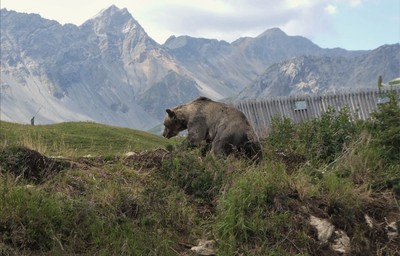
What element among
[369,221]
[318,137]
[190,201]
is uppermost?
[318,137]

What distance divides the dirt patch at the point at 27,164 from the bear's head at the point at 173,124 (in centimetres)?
377

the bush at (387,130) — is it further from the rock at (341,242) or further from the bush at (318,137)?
the rock at (341,242)

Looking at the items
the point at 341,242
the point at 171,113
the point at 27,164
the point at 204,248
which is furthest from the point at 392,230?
the point at 171,113

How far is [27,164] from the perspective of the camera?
849 cm

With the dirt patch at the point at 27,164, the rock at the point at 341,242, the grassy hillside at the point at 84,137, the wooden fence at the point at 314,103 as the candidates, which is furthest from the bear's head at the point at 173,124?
the wooden fence at the point at 314,103

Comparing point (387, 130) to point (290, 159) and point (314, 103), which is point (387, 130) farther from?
point (314, 103)

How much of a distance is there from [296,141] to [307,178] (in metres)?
3.13

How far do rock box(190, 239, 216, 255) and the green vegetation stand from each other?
0.29 feet

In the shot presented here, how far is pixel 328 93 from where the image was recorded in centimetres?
2708

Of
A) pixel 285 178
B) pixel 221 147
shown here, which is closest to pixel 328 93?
pixel 221 147

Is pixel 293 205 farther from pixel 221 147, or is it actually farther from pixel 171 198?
pixel 221 147

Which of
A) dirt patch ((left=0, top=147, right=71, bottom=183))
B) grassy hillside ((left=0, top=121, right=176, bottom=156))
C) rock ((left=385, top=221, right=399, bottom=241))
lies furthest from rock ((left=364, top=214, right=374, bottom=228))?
grassy hillside ((left=0, top=121, right=176, bottom=156))

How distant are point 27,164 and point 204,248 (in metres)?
3.06

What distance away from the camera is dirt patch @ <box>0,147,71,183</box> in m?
8.27
